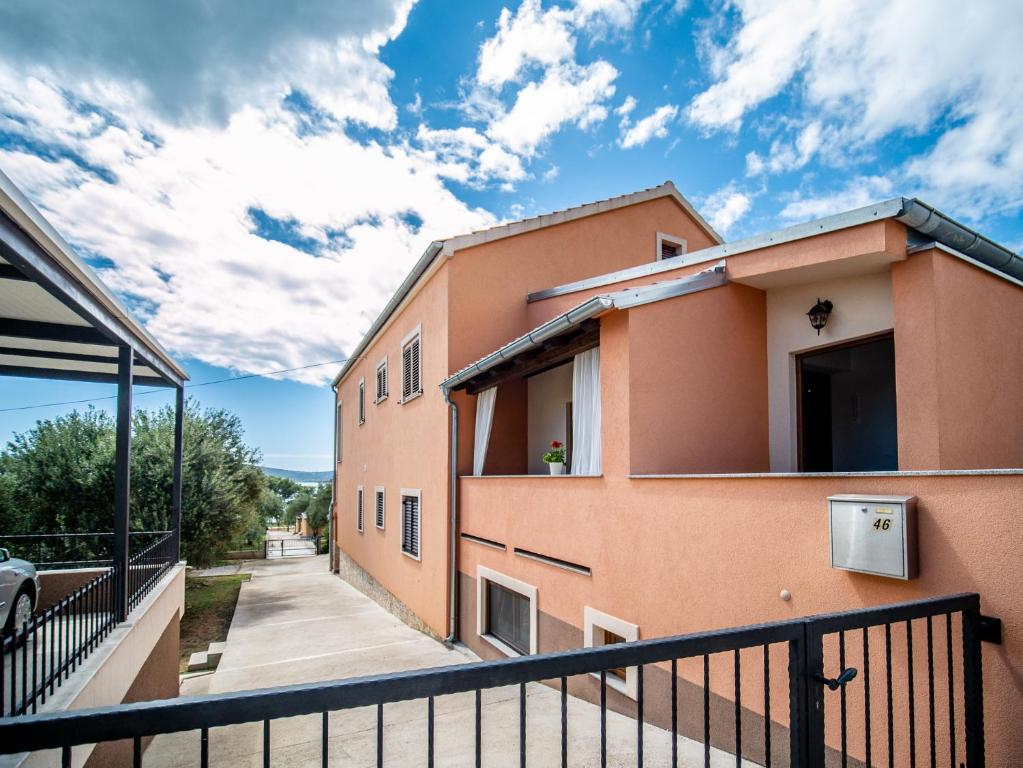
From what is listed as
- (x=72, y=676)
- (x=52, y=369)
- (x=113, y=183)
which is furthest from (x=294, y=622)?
(x=113, y=183)

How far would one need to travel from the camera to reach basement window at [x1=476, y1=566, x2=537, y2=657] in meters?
7.13

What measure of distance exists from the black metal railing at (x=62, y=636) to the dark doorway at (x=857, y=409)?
773cm

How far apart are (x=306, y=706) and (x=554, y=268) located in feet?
30.5

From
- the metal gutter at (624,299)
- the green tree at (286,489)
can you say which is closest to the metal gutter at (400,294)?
the metal gutter at (624,299)

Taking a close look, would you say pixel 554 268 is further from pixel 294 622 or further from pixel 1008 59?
pixel 294 622

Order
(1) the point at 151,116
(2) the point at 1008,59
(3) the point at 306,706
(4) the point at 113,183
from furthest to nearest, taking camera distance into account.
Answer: (4) the point at 113,183 → (1) the point at 151,116 → (2) the point at 1008,59 → (3) the point at 306,706

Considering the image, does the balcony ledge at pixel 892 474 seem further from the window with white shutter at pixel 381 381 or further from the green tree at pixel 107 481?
the green tree at pixel 107 481

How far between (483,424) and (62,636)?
548cm

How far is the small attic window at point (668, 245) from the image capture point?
1140 cm

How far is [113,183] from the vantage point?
469 inches

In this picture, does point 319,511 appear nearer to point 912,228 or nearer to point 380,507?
point 380,507

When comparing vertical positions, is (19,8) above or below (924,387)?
above

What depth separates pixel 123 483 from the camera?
236 inches

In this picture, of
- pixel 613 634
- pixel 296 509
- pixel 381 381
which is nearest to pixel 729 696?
pixel 613 634
